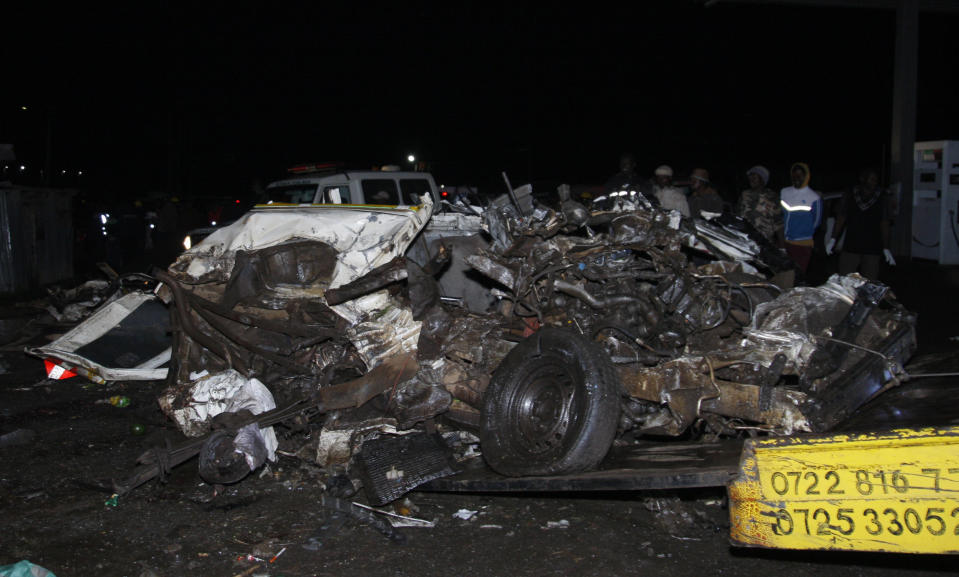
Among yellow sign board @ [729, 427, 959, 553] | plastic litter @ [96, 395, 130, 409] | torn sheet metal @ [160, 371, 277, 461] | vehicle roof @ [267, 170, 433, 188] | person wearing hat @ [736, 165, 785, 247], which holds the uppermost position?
vehicle roof @ [267, 170, 433, 188]

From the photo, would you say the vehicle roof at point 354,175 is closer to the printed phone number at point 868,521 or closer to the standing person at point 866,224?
the standing person at point 866,224

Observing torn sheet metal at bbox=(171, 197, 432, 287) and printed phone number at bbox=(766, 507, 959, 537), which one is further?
torn sheet metal at bbox=(171, 197, 432, 287)

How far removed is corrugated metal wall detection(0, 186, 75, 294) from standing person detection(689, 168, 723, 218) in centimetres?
1188

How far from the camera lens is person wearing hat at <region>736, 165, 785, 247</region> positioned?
7008 millimetres

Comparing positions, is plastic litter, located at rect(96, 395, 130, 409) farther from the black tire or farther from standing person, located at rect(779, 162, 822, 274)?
standing person, located at rect(779, 162, 822, 274)

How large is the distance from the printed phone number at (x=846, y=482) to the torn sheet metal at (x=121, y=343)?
4.71 meters

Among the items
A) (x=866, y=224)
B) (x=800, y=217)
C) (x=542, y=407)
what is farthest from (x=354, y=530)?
(x=866, y=224)

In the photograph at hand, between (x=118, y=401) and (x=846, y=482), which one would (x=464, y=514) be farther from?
(x=118, y=401)

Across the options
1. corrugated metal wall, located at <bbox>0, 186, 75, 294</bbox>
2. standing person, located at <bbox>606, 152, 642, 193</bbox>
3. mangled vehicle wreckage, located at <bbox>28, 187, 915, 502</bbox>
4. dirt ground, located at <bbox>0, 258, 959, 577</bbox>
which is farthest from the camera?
corrugated metal wall, located at <bbox>0, 186, 75, 294</bbox>

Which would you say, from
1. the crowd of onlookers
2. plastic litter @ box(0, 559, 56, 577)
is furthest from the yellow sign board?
the crowd of onlookers

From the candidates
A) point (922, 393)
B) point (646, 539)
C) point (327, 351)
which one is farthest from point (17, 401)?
point (922, 393)

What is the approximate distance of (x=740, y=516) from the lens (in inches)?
97.6

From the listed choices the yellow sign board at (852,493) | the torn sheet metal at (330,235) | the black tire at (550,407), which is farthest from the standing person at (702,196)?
the yellow sign board at (852,493)

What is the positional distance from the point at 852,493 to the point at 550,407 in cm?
166
